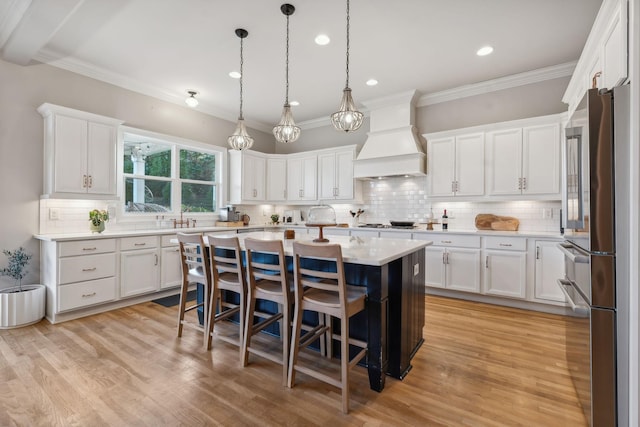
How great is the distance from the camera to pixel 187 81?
429 centimetres

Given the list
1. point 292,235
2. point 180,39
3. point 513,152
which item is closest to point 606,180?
point 292,235

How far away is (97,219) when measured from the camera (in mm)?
3721

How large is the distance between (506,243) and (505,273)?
0.38 meters

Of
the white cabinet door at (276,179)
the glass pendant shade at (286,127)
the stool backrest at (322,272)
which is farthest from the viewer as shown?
the white cabinet door at (276,179)

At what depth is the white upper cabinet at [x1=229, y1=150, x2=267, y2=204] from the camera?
559cm

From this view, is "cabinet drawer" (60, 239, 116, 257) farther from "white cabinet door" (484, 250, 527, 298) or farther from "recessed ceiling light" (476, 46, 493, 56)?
"recessed ceiling light" (476, 46, 493, 56)

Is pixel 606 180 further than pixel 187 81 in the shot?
No

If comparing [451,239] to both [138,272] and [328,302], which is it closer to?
[328,302]

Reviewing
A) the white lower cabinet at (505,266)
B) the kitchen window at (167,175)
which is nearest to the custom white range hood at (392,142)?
the white lower cabinet at (505,266)

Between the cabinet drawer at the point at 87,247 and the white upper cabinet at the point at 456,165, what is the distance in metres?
4.38

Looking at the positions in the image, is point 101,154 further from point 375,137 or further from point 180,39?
point 375,137

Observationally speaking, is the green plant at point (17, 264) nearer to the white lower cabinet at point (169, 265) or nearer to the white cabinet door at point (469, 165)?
Result: the white lower cabinet at point (169, 265)

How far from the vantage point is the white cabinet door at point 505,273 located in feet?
12.0

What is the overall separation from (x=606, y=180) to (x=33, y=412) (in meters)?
3.44
